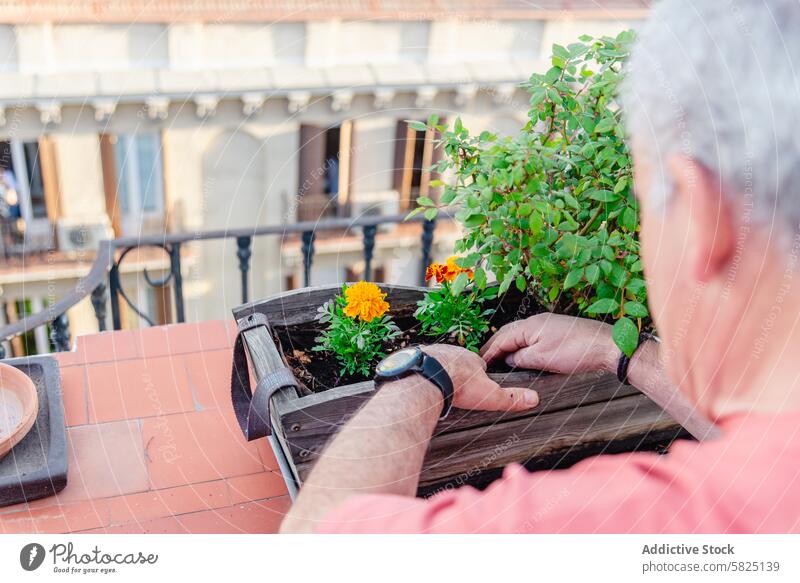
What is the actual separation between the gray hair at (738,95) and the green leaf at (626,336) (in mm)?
209

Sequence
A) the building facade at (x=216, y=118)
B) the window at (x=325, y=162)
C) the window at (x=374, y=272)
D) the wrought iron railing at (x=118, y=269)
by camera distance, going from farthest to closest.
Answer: the window at (x=374, y=272), the window at (x=325, y=162), the building facade at (x=216, y=118), the wrought iron railing at (x=118, y=269)

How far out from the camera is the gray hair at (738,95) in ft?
1.58

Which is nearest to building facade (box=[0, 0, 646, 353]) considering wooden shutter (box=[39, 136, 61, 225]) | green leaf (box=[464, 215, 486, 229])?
wooden shutter (box=[39, 136, 61, 225])

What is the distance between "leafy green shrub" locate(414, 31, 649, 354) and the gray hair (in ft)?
0.62

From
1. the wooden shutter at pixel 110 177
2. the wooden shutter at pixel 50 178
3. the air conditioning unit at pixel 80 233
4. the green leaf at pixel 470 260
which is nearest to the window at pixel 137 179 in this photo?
the wooden shutter at pixel 110 177

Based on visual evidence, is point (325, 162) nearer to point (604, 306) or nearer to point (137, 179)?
point (137, 179)

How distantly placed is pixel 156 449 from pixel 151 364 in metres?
0.20

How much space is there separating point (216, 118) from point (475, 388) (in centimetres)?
387

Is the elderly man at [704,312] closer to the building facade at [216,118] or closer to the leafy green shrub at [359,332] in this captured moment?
the leafy green shrub at [359,332]

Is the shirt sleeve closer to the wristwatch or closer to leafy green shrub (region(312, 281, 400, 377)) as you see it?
the wristwatch

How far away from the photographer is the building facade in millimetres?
3500

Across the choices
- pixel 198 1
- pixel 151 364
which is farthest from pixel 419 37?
pixel 151 364

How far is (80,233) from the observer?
14.5 feet

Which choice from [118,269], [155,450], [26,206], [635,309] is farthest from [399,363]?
[26,206]
